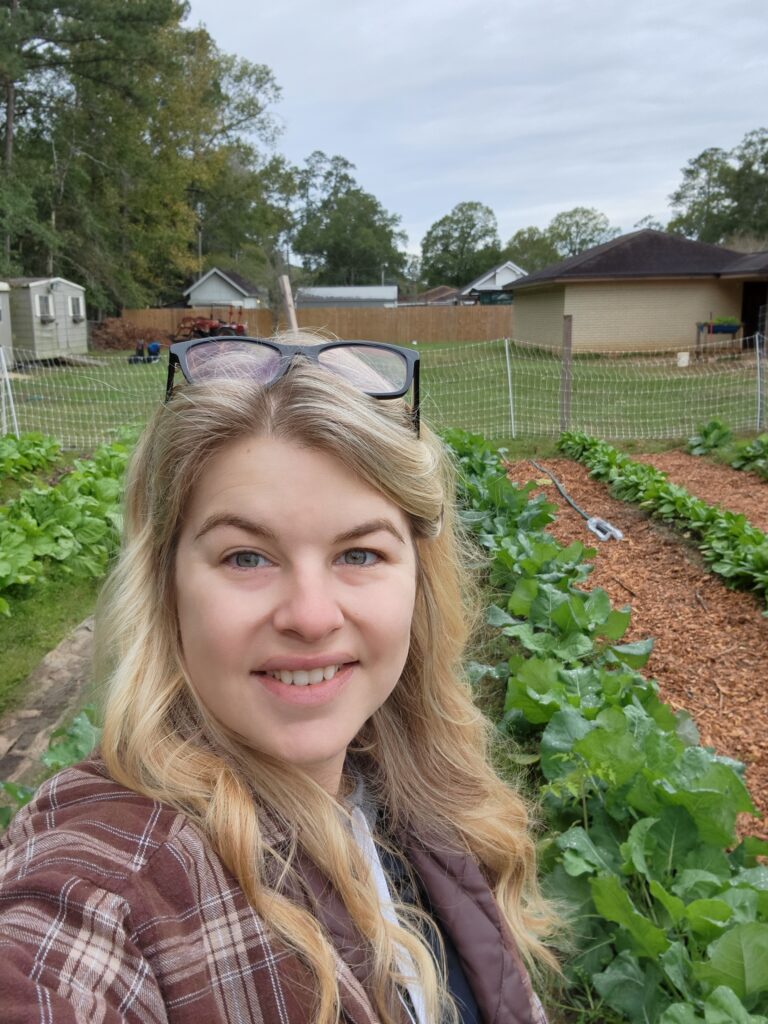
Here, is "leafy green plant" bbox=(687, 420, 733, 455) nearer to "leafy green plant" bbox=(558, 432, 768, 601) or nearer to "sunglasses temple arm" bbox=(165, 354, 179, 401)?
"leafy green plant" bbox=(558, 432, 768, 601)

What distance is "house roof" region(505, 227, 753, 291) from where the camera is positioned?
24.8 metres

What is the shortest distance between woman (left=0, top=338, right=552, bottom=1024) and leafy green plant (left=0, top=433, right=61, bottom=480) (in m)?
8.19

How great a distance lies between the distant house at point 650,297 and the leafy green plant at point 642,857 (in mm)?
23055

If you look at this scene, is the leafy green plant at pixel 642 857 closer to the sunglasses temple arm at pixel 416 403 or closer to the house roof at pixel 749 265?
the sunglasses temple arm at pixel 416 403

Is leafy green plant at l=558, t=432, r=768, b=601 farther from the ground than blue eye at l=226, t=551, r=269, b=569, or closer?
closer

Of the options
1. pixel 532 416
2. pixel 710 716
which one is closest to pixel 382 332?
pixel 532 416

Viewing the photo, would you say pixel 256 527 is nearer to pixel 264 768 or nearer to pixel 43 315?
pixel 264 768

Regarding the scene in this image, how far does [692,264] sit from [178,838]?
1099 inches

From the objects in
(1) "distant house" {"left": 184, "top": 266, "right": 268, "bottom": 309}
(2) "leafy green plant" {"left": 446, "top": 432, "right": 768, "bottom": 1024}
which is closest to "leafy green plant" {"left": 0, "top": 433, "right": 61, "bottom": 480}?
(2) "leafy green plant" {"left": 446, "top": 432, "right": 768, "bottom": 1024}

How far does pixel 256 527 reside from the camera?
45.6 inches

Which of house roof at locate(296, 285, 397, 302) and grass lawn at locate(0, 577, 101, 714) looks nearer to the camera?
grass lawn at locate(0, 577, 101, 714)

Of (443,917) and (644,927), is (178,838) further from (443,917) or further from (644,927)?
(644,927)

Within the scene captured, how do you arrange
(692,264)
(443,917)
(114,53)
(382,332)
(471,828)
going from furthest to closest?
(382,332) → (114,53) → (692,264) → (471,828) → (443,917)

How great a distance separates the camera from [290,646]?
3.79 feet
